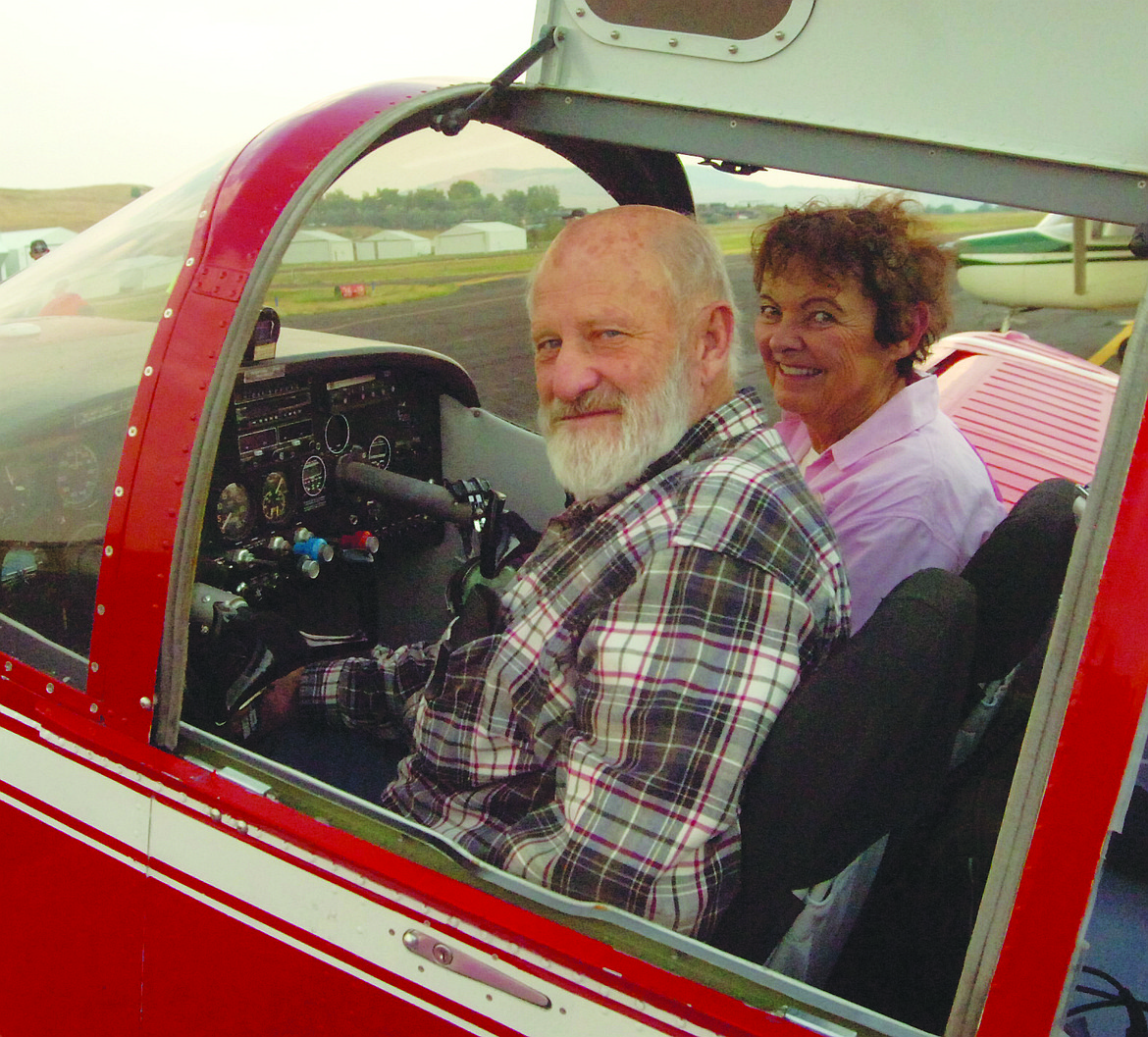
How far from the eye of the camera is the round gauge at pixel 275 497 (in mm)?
2223

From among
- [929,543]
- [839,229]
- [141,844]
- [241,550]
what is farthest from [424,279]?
[141,844]

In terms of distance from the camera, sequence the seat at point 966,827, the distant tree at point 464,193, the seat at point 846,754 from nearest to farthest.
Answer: the seat at point 846,754, the seat at point 966,827, the distant tree at point 464,193

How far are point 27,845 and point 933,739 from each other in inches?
51.3

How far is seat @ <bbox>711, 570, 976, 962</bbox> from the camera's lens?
111 centimetres

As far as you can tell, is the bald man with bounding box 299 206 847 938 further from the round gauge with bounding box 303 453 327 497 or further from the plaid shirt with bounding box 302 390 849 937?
the round gauge with bounding box 303 453 327 497

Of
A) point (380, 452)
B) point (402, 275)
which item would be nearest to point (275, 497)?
point (380, 452)

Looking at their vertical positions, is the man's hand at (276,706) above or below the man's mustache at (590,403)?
below

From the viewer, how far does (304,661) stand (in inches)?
74.3

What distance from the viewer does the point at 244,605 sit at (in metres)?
1.55

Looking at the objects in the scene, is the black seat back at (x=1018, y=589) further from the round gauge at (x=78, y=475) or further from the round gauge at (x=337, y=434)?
the round gauge at (x=337, y=434)

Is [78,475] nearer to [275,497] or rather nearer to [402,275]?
[275,497]

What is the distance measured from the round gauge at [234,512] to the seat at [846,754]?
138 cm

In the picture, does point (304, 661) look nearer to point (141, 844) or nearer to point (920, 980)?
point (141, 844)

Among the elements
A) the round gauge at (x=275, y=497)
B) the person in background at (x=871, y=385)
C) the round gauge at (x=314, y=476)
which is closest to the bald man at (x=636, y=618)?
the person in background at (x=871, y=385)
